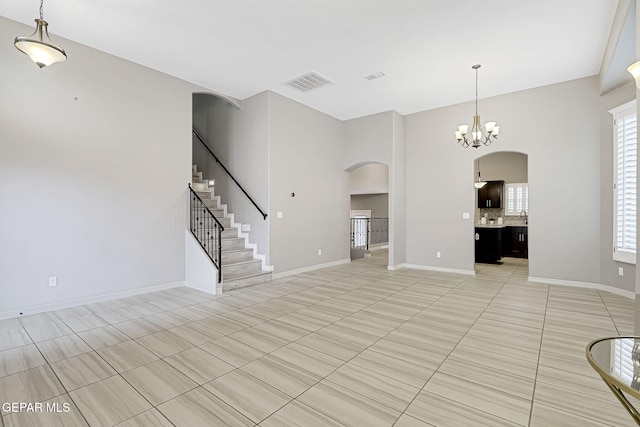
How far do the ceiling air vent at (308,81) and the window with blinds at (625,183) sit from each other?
4885 mm

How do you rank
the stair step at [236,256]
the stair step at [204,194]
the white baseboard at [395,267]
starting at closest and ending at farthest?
the stair step at [236,256] < the stair step at [204,194] < the white baseboard at [395,267]

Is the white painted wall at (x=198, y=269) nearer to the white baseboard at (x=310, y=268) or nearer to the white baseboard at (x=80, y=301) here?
the white baseboard at (x=80, y=301)

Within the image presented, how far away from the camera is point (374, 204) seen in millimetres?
14977

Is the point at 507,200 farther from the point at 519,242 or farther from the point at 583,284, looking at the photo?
the point at 583,284

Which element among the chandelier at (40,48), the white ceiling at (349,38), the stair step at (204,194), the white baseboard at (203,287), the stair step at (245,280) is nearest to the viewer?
the chandelier at (40,48)

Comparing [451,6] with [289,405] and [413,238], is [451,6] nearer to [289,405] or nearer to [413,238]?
[289,405]

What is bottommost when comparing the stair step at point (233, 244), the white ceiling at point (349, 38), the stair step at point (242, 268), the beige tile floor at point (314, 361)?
the beige tile floor at point (314, 361)

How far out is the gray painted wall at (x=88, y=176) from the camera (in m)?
3.76

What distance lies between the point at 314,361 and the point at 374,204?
12735 millimetres

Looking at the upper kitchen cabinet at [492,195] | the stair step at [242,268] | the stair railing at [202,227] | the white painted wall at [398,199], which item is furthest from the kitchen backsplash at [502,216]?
the stair railing at [202,227]

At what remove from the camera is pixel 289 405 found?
2.07 m

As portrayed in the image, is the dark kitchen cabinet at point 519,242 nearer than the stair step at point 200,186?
No

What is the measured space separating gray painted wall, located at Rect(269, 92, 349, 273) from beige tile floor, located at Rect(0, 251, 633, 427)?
197cm

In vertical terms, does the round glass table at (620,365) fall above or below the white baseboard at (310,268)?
above
